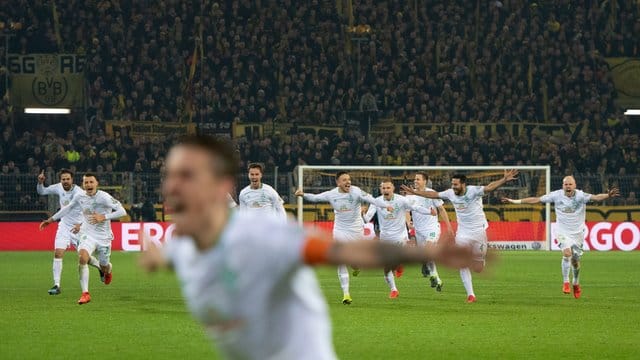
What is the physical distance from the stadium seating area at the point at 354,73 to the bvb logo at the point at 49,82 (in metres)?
0.88

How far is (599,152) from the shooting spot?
1446 inches

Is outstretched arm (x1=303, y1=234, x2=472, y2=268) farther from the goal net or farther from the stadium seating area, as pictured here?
the stadium seating area

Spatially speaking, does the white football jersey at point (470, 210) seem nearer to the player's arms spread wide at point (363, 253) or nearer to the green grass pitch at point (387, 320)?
the green grass pitch at point (387, 320)

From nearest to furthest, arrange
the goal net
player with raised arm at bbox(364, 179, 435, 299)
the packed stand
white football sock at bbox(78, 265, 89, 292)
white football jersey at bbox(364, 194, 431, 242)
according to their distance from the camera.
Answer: white football sock at bbox(78, 265, 89, 292) < player with raised arm at bbox(364, 179, 435, 299) < white football jersey at bbox(364, 194, 431, 242) < the goal net < the packed stand

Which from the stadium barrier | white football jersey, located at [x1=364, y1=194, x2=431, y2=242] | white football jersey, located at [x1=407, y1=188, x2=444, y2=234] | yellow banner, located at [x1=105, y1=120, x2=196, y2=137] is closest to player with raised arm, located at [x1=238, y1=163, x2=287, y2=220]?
white football jersey, located at [x1=364, y1=194, x2=431, y2=242]

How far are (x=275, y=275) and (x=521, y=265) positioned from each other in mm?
25304

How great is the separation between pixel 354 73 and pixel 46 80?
36.0 feet

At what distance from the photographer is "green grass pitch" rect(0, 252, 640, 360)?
38.9 ft

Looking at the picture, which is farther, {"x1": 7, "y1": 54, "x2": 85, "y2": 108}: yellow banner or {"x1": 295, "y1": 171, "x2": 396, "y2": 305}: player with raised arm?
{"x1": 7, "y1": 54, "x2": 85, "y2": 108}: yellow banner

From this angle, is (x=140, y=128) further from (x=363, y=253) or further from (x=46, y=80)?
(x=363, y=253)

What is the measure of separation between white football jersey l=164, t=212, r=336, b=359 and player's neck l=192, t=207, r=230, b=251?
2 cm

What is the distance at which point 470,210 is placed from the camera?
19.7 m

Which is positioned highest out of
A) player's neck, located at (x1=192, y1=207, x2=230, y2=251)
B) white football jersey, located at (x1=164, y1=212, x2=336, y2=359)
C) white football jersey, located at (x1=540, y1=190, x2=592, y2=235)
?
player's neck, located at (x1=192, y1=207, x2=230, y2=251)

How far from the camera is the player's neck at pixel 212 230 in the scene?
11.8 feet
